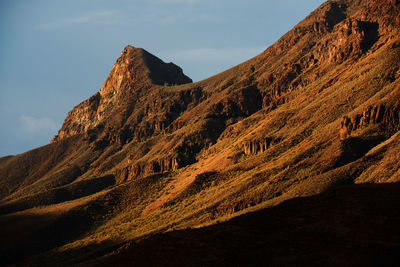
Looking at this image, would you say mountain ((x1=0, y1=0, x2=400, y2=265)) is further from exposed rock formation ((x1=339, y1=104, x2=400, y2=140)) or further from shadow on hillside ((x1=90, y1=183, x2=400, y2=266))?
exposed rock formation ((x1=339, y1=104, x2=400, y2=140))

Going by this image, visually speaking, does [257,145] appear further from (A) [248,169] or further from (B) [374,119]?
(B) [374,119]

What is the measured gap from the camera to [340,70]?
11212 centimetres

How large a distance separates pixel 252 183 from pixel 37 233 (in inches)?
1958

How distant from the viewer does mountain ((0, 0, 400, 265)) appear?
1087 inches

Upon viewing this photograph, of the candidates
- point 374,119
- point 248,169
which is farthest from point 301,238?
point 248,169

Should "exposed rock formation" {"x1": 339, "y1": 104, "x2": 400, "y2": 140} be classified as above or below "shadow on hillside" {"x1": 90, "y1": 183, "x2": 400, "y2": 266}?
above

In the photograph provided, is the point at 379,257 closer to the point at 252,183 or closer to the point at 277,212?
the point at 277,212

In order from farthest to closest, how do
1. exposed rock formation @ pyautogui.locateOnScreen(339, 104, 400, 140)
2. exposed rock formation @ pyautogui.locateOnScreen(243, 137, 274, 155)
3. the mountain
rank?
exposed rock formation @ pyautogui.locateOnScreen(243, 137, 274, 155)
exposed rock formation @ pyautogui.locateOnScreen(339, 104, 400, 140)
the mountain

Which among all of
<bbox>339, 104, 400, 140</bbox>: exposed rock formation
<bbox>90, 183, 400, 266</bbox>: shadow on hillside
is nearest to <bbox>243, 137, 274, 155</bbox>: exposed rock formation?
<bbox>339, 104, 400, 140</bbox>: exposed rock formation

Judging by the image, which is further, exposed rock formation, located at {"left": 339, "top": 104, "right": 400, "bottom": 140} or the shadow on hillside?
exposed rock formation, located at {"left": 339, "top": 104, "right": 400, "bottom": 140}

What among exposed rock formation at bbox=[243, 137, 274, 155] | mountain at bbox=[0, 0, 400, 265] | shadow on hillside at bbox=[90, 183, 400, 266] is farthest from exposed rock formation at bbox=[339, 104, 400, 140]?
shadow on hillside at bbox=[90, 183, 400, 266]

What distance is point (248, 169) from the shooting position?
8588 centimetres

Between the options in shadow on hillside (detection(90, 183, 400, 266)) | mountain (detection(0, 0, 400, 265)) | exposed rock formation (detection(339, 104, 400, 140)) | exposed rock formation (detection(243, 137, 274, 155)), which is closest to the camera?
shadow on hillside (detection(90, 183, 400, 266))

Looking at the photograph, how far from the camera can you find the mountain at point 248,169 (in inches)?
1087
